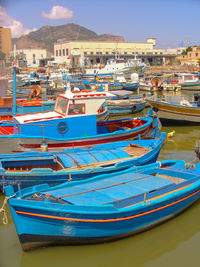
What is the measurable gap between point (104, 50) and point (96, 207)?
91.5m

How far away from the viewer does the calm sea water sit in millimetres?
6473

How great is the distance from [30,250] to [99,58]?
86485 millimetres

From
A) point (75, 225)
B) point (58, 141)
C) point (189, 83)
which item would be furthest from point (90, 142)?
Result: point (189, 83)

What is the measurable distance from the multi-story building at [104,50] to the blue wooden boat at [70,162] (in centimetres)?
7735

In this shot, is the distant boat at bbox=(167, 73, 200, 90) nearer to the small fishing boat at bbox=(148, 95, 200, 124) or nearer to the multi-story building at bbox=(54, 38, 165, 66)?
the small fishing boat at bbox=(148, 95, 200, 124)

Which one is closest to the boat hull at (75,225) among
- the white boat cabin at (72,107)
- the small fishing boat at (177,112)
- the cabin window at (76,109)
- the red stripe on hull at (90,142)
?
the red stripe on hull at (90,142)

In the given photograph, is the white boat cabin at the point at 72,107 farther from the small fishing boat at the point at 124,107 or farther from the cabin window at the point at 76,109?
the small fishing boat at the point at 124,107

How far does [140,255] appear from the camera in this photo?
6.76m

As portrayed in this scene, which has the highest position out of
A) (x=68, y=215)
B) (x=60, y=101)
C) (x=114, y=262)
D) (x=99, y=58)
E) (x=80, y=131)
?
(x=99, y=58)

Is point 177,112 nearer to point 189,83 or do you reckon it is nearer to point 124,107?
point 124,107

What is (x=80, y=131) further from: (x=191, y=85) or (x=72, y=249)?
(x=191, y=85)

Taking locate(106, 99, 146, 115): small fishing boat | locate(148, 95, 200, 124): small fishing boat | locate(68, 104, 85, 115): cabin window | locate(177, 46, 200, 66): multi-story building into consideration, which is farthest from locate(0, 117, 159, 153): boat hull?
locate(177, 46, 200, 66): multi-story building

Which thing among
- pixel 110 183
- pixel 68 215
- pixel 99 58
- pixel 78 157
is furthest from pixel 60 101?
pixel 99 58

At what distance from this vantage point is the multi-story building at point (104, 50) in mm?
88775
